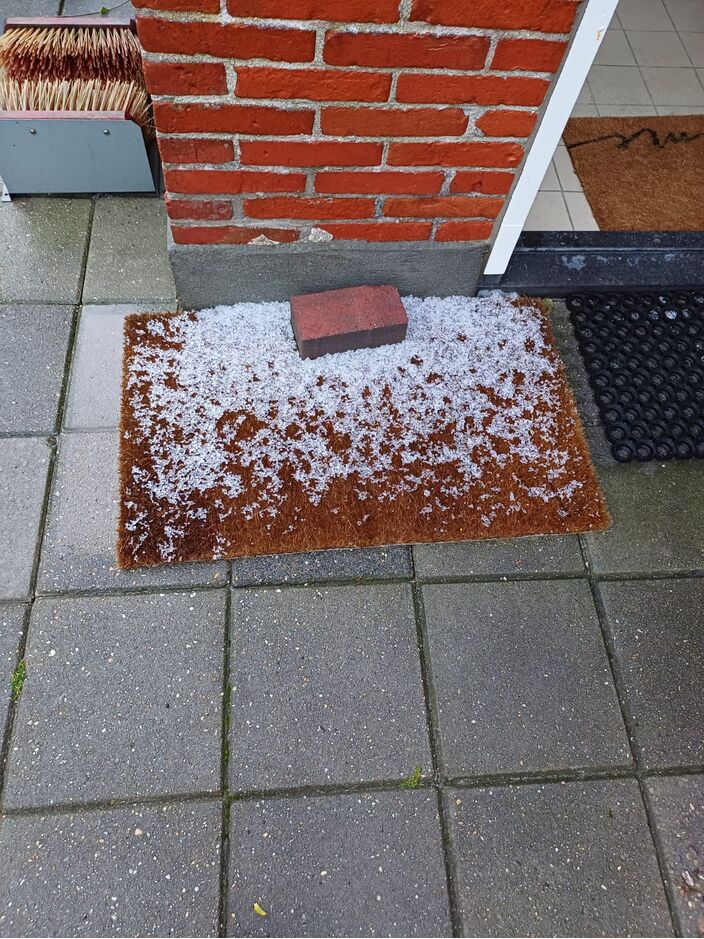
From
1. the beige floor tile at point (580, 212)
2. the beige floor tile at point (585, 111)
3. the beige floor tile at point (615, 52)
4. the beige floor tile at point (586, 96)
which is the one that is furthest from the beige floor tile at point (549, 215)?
the beige floor tile at point (615, 52)

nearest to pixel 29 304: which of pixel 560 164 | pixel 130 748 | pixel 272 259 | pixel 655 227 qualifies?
pixel 272 259

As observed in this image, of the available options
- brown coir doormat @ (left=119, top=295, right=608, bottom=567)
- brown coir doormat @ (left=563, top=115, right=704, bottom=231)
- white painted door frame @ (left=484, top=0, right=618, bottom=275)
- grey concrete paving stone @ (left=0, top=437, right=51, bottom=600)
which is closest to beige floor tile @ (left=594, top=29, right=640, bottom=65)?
brown coir doormat @ (left=563, top=115, right=704, bottom=231)

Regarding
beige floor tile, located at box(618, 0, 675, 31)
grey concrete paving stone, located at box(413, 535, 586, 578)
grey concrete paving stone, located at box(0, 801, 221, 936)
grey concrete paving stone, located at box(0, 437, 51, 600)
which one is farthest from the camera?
beige floor tile, located at box(618, 0, 675, 31)

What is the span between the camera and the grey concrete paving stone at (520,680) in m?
1.65

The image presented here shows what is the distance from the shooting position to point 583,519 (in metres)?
1.98

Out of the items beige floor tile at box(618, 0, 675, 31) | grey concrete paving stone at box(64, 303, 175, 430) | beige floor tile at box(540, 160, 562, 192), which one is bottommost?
grey concrete paving stone at box(64, 303, 175, 430)

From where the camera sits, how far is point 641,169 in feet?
9.21

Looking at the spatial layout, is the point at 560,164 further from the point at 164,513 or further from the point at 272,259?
the point at 164,513

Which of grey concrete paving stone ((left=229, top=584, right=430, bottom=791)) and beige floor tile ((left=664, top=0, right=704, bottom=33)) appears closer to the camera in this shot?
grey concrete paving stone ((left=229, top=584, right=430, bottom=791))

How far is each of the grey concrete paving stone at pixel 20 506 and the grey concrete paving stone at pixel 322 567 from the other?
0.59 meters

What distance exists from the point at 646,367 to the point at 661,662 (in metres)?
1.07

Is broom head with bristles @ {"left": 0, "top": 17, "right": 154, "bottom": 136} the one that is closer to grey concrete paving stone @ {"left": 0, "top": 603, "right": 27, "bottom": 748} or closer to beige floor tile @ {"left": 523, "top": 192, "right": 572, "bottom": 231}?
beige floor tile @ {"left": 523, "top": 192, "right": 572, "bottom": 231}

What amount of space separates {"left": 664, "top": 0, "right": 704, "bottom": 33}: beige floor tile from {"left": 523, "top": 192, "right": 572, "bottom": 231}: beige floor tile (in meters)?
1.64

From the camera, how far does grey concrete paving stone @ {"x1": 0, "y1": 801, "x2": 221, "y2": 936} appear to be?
1.40 meters
